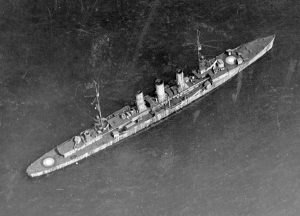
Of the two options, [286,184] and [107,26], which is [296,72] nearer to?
[286,184]

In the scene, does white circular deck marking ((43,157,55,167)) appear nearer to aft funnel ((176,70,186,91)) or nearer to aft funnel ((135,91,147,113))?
aft funnel ((135,91,147,113))

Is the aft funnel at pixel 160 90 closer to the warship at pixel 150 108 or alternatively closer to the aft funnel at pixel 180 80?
the warship at pixel 150 108

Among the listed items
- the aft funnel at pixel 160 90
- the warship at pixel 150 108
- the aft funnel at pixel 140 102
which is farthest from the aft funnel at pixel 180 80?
the aft funnel at pixel 140 102

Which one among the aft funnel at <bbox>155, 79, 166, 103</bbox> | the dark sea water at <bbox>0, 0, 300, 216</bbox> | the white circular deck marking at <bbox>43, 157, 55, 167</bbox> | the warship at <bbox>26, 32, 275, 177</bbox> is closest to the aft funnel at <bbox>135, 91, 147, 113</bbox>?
the warship at <bbox>26, 32, 275, 177</bbox>

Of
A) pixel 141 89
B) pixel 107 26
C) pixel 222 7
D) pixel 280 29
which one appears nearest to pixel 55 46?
pixel 107 26

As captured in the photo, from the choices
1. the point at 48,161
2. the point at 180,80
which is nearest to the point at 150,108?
the point at 180,80

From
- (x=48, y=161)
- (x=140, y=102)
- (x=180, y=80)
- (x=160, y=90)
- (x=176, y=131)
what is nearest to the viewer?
(x=48, y=161)

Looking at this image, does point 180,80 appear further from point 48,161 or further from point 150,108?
point 48,161
